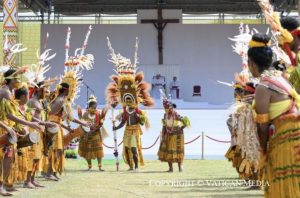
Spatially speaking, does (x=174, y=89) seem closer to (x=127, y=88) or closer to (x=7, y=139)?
(x=127, y=88)

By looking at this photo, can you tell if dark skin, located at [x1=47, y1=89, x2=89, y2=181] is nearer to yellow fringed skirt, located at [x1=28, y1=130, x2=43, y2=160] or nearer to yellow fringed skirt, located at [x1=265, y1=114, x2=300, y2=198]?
yellow fringed skirt, located at [x1=28, y1=130, x2=43, y2=160]

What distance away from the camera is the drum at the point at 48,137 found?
895 cm

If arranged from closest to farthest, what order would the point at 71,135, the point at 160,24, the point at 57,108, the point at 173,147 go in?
1. the point at 57,108
2. the point at 71,135
3. the point at 173,147
4. the point at 160,24

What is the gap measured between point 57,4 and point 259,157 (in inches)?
1049

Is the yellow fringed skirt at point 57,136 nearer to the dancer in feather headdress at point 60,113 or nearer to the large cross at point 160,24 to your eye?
the dancer in feather headdress at point 60,113

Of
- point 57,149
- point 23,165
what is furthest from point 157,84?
point 23,165

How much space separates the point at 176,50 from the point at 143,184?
2088 centimetres

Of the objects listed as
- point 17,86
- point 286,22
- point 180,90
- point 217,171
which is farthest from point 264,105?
point 180,90

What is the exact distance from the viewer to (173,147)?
11.6 metres

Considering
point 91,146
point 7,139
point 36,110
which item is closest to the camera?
point 7,139

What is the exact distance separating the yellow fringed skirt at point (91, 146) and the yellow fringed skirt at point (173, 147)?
4.15 feet

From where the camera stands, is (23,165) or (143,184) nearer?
(23,165)

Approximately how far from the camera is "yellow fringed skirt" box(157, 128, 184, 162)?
11.5 metres

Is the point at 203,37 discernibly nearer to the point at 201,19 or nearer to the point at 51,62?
the point at 201,19
